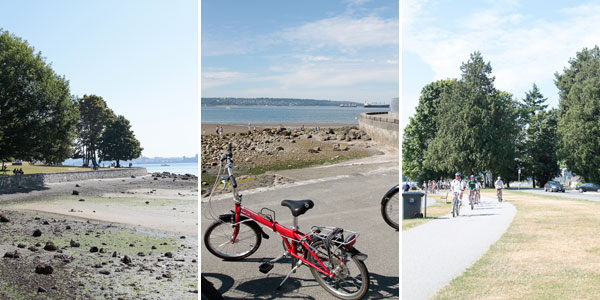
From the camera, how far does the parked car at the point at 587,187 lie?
26.4 ft

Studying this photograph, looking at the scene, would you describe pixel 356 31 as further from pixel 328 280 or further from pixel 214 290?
pixel 214 290

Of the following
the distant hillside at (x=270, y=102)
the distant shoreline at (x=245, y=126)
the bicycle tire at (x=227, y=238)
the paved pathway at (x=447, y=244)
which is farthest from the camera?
the paved pathway at (x=447, y=244)

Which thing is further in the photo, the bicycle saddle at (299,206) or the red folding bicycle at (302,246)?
the bicycle saddle at (299,206)

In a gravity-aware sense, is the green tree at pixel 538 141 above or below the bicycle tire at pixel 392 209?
above

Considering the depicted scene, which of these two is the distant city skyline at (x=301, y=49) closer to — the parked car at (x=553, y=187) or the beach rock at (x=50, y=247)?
the beach rock at (x=50, y=247)

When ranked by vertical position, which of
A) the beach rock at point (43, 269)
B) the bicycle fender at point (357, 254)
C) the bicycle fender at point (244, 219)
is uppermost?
the bicycle fender at point (244, 219)

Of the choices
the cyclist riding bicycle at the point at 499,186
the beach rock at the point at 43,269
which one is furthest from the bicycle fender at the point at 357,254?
the beach rock at the point at 43,269

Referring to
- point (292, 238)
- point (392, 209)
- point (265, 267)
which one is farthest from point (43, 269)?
point (392, 209)

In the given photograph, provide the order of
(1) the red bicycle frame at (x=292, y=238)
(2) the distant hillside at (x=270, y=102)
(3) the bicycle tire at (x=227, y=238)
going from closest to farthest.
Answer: (1) the red bicycle frame at (x=292, y=238) → (3) the bicycle tire at (x=227, y=238) → (2) the distant hillside at (x=270, y=102)

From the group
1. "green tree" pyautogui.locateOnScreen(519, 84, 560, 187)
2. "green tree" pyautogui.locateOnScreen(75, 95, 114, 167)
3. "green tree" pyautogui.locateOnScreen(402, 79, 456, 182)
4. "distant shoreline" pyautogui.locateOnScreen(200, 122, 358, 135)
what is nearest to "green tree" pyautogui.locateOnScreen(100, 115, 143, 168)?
"green tree" pyautogui.locateOnScreen(75, 95, 114, 167)

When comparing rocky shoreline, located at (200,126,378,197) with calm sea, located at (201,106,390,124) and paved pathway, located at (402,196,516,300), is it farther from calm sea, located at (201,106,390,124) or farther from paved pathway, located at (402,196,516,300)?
paved pathway, located at (402,196,516,300)

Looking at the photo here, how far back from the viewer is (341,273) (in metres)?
2.61

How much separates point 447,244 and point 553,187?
309cm

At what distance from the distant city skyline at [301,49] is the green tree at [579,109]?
543 cm
